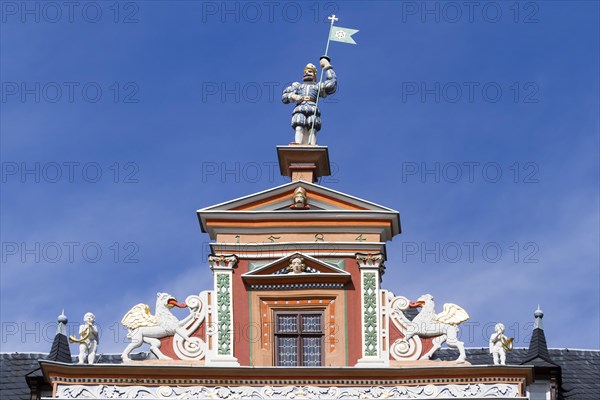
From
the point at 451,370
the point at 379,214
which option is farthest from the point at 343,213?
the point at 451,370

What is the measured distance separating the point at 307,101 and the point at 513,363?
23.7 feet

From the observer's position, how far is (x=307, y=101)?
47562mm

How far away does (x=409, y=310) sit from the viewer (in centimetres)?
4822

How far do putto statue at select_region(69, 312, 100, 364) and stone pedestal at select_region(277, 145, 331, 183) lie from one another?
5566mm

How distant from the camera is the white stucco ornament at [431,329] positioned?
44659mm

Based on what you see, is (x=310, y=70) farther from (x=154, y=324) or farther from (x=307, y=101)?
(x=154, y=324)

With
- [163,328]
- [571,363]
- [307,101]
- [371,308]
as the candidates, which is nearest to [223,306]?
[163,328]

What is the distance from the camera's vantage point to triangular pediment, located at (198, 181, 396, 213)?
46062 millimetres

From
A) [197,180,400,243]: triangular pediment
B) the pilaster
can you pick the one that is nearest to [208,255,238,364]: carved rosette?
the pilaster

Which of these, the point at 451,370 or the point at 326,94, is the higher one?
the point at 326,94

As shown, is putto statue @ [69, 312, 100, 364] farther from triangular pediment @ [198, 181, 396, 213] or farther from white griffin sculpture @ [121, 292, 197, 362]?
triangular pediment @ [198, 181, 396, 213]

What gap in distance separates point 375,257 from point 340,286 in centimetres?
93

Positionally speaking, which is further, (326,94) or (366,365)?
(326,94)

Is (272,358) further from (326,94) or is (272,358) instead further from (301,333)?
(326,94)
